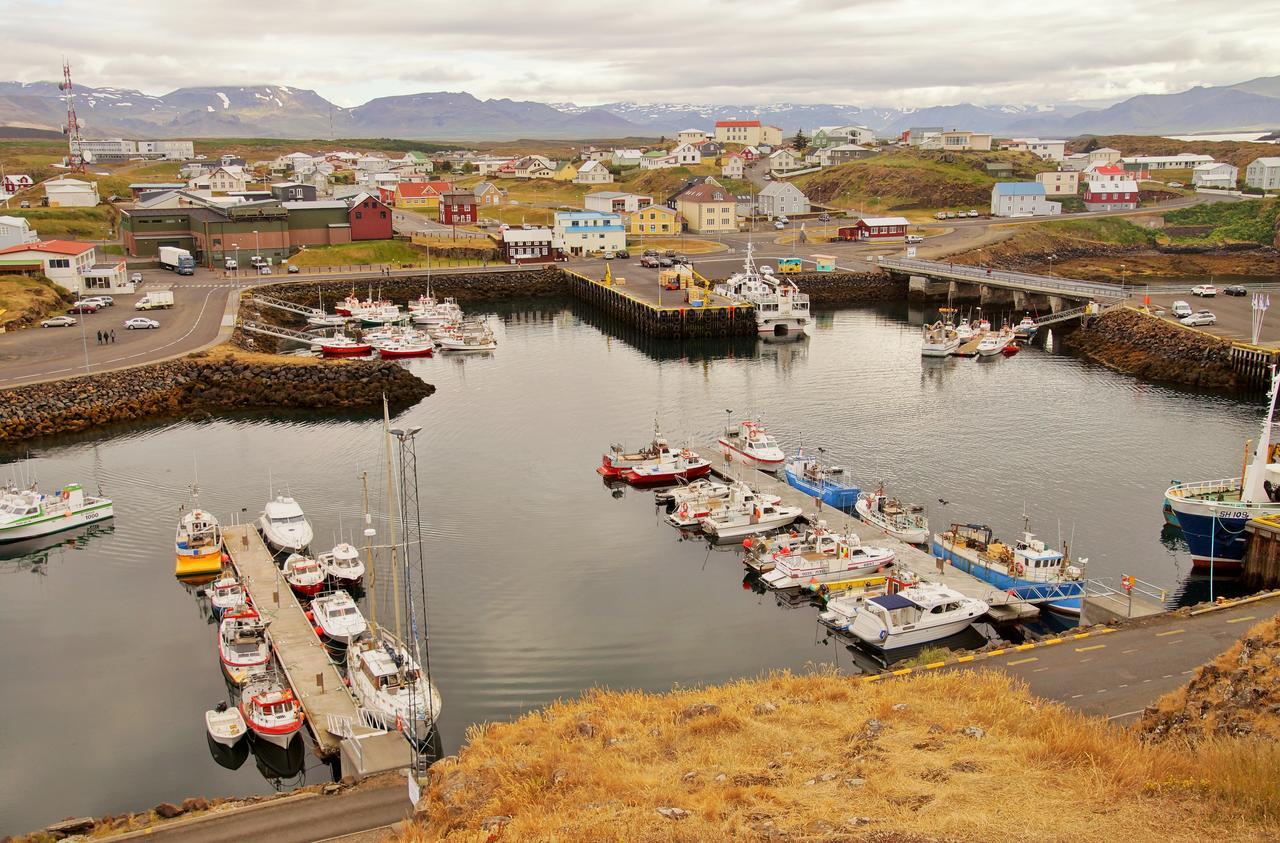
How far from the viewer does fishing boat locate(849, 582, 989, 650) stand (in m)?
24.5

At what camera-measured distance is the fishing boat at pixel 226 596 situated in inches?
992

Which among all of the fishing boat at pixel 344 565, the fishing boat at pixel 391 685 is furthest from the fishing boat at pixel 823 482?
the fishing boat at pixel 391 685

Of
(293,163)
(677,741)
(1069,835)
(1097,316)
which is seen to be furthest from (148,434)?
(293,163)

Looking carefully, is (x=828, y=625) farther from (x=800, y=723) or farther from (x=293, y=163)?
(x=293, y=163)

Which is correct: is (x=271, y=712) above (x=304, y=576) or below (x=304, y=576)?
below

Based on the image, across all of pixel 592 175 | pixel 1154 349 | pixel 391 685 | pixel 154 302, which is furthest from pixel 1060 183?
pixel 391 685

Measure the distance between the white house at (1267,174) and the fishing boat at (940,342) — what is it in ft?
255

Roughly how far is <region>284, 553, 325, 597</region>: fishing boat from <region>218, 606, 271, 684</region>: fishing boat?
2.68m

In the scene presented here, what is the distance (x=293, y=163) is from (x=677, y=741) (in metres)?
148

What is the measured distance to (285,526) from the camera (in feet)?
98.2

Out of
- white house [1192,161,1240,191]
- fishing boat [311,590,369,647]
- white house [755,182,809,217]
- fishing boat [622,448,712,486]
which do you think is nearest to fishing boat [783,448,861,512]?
fishing boat [622,448,712,486]

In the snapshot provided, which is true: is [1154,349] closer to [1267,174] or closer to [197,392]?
[197,392]

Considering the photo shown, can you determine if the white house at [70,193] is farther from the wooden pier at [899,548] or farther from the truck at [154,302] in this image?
the wooden pier at [899,548]

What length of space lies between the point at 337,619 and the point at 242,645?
2.33 metres
